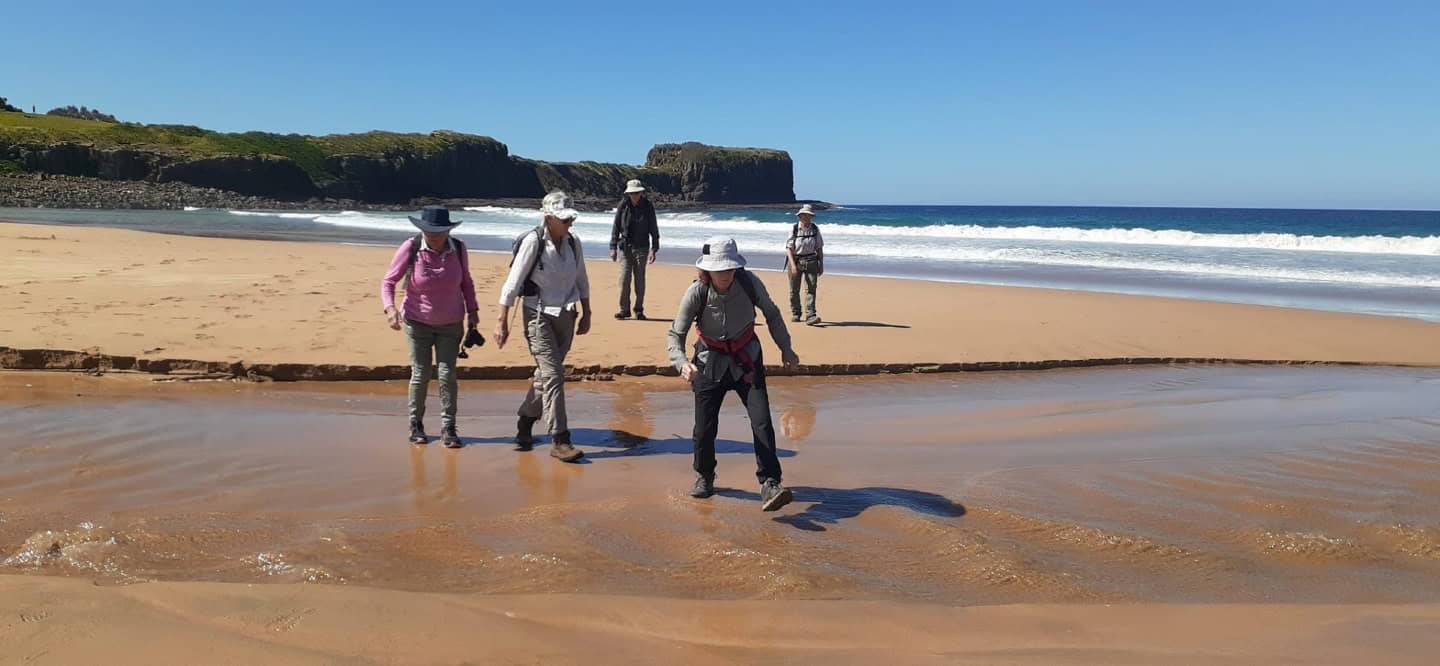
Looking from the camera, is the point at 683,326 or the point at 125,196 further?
the point at 125,196

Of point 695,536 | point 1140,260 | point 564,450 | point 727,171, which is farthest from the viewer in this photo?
point 727,171

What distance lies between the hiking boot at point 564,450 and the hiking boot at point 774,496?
56.1 inches

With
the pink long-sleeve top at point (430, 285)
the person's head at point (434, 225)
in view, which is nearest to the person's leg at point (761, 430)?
the pink long-sleeve top at point (430, 285)

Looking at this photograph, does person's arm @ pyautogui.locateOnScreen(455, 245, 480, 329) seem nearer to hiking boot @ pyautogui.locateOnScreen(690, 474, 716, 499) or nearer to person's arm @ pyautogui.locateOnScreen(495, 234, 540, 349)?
person's arm @ pyautogui.locateOnScreen(495, 234, 540, 349)

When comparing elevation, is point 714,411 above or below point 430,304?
below

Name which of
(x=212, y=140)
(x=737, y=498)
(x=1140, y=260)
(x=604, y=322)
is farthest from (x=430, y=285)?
(x=212, y=140)

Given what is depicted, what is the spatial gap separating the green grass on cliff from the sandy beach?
63382mm

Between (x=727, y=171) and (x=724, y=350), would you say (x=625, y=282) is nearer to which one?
(x=724, y=350)

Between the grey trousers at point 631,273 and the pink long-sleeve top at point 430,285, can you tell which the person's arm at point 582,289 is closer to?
the pink long-sleeve top at point 430,285

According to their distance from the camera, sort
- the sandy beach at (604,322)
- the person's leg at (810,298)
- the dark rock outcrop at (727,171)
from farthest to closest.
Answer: the dark rock outcrop at (727,171) → the person's leg at (810,298) → the sandy beach at (604,322)

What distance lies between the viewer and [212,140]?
273 feet

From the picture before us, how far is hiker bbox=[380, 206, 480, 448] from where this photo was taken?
6.24m

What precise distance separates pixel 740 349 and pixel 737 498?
0.80m

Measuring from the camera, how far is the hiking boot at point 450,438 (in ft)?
20.4
